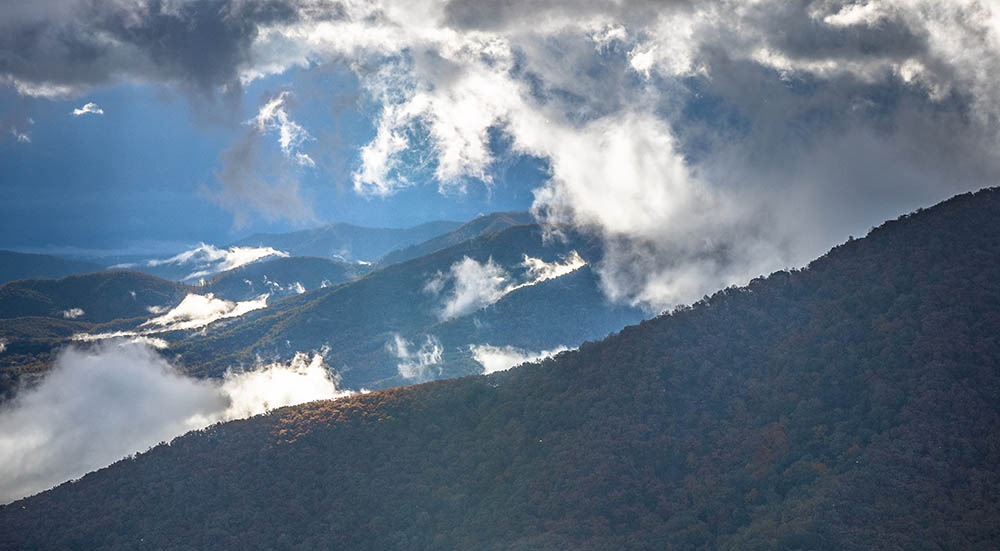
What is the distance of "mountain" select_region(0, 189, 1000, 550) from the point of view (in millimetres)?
93562

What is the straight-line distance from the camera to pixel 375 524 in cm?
12750

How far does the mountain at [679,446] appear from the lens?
307 feet

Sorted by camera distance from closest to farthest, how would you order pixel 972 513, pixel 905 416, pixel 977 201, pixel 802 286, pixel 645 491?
pixel 972 513 → pixel 905 416 → pixel 645 491 → pixel 977 201 → pixel 802 286

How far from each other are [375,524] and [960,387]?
90.7 m

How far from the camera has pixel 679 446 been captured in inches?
4771

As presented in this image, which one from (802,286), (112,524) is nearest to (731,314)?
(802,286)

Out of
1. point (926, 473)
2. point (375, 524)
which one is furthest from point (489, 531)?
point (926, 473)

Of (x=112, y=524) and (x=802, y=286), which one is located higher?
(x=802, y=286)

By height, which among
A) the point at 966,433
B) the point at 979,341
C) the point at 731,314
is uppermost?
the point at 731,314

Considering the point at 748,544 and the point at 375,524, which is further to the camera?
the point at 375,524

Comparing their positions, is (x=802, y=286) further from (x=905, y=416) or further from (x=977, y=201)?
(x=905, y=416)

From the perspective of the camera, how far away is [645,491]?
115m

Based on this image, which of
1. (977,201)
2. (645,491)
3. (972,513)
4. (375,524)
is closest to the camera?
(972,513)

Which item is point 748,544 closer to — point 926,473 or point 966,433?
point 926,473
